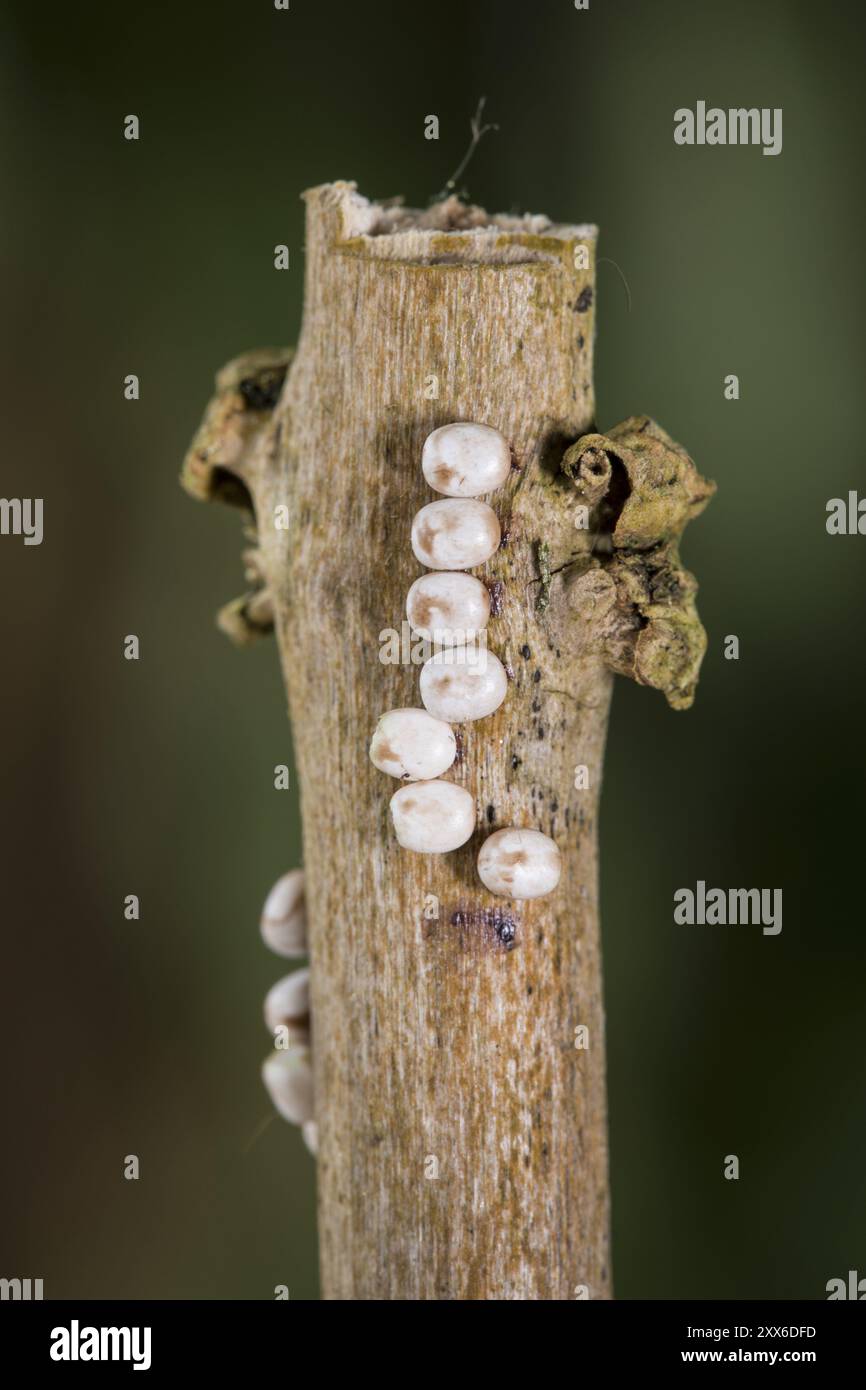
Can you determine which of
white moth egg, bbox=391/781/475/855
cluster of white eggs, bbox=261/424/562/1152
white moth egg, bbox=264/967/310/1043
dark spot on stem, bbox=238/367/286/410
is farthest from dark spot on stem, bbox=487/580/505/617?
white moth egg, bbox=264/967/310/1043

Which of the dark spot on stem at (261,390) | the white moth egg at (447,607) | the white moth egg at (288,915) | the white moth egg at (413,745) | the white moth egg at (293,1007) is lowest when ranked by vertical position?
the white moth egg at (293,1007)

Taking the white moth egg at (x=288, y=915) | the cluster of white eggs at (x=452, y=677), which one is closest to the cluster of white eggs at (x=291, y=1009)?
the white moth egg at (x=288, y=915)

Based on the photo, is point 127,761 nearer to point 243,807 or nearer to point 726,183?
point 243,807

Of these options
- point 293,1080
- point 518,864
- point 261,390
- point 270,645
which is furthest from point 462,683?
point 270,645

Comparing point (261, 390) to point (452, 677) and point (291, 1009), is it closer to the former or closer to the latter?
point (452, 677)

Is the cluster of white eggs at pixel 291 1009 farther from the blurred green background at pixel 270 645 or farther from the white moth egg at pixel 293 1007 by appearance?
the blurred green background at pixel 270 645

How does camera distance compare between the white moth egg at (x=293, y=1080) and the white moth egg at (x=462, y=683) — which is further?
the white moth egg at (x=293, y=1080)
